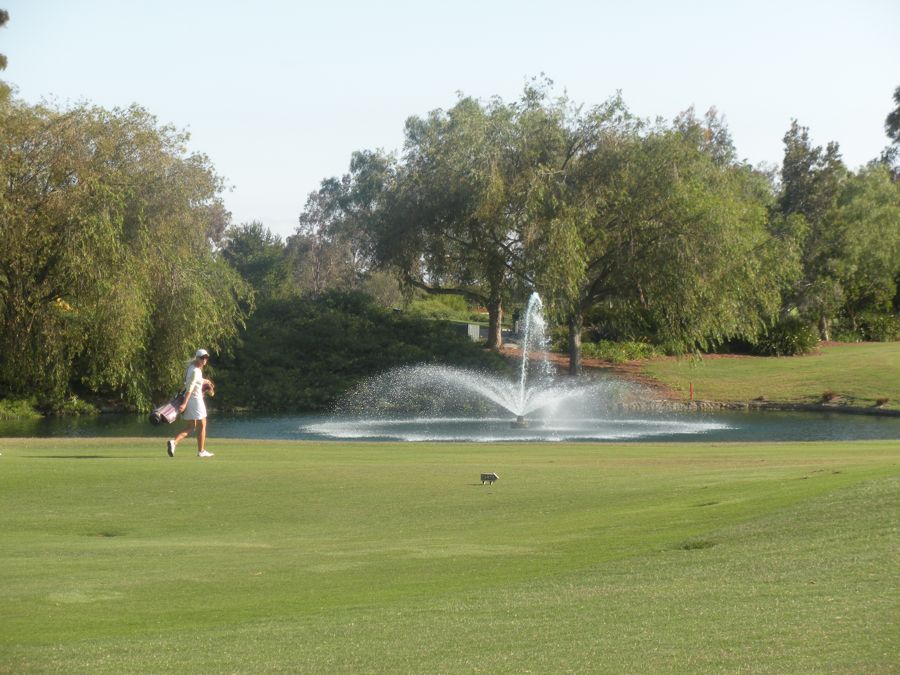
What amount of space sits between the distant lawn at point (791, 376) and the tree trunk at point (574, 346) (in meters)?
4.97

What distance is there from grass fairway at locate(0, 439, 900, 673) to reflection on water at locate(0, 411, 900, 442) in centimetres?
1577

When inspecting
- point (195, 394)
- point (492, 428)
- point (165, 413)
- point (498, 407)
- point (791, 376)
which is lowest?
point (492, 428)

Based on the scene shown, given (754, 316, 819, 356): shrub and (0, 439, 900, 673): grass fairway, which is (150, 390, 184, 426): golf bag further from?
(754, 316, 819, 356): shrub

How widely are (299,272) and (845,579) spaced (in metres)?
113

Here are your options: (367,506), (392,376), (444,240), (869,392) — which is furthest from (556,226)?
(367,506)

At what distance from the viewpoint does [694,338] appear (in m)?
56.5

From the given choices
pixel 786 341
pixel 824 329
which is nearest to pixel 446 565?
pixel 786 341

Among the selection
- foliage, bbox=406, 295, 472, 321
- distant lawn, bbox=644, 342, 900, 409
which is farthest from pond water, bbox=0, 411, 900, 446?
foliage, bbox=406, 295, 472, 321

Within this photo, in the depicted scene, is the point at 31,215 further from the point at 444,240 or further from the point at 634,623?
the point at 634,623

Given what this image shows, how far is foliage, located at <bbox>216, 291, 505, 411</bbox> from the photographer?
55969mm

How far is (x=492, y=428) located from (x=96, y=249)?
1513 centimetres

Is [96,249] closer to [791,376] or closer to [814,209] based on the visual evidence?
[791,376]

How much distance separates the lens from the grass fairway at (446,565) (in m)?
8.23

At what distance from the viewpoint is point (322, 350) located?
61438 mm
